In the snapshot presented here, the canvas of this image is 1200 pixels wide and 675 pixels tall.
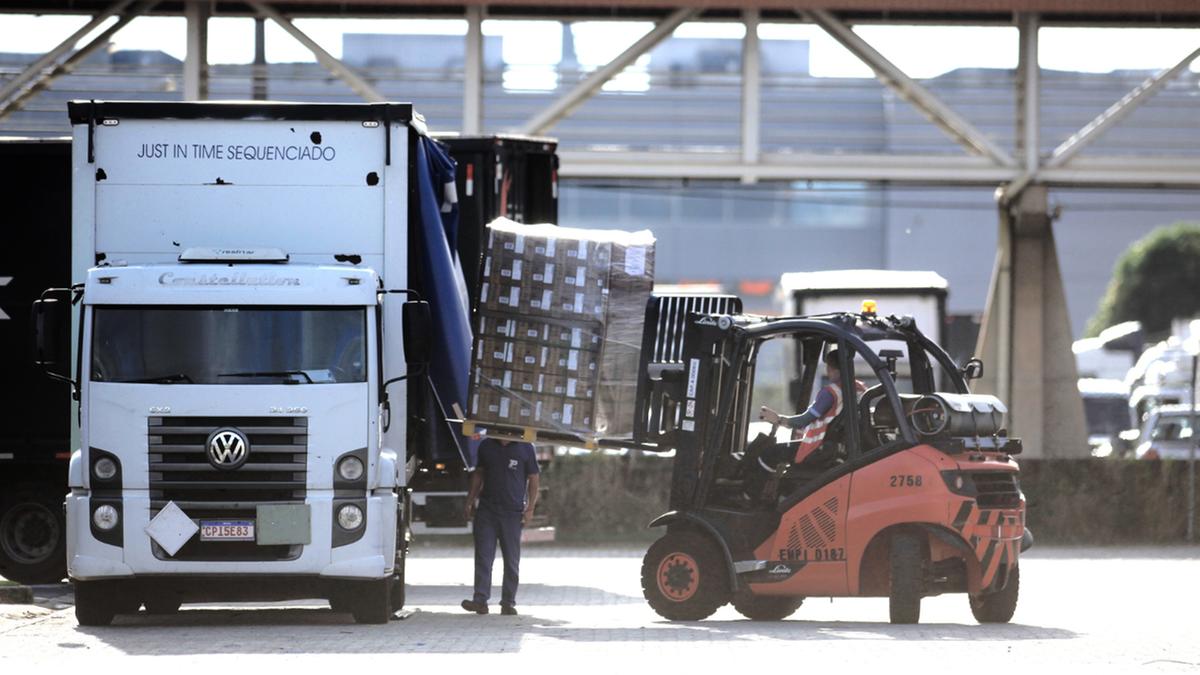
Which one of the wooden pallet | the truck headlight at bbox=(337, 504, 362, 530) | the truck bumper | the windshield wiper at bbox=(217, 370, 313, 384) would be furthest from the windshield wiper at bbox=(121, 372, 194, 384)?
the wooden pallet

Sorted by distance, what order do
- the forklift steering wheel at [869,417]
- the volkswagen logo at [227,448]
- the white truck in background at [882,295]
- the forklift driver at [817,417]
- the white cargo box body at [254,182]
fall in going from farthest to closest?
the white truck in background at [882,295], the forklift driver at [817,417], the forklift steering wheel at [869,417], the white cargo box body at [254,182], the volkswagen logo at [227,448]

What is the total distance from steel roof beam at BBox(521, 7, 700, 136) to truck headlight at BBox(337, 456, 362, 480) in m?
13.0

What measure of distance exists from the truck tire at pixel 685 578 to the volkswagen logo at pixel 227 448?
3.19 meters

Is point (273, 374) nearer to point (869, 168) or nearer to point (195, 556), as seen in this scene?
point (195, 556)

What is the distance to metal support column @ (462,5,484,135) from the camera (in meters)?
27.7

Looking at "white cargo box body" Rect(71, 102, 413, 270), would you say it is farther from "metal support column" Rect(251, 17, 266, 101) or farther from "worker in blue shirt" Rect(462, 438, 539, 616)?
"metal support column" Rect(251, 17, 266, 101)

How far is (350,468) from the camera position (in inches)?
571

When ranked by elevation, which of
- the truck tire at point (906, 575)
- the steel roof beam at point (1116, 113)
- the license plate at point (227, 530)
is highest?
the steel roof beam at point (1116, 113)

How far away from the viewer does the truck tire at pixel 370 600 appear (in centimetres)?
1501

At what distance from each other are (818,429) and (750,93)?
42.6ft

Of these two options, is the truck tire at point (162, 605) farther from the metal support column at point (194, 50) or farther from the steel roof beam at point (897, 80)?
the steel roof beam at point (897, 80)

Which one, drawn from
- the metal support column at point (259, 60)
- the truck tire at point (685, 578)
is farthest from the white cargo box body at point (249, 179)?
the metal support column at point (259, 60)

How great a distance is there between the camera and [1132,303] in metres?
74.9

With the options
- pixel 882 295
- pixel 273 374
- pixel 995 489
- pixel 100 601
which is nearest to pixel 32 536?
pixel 100 601
